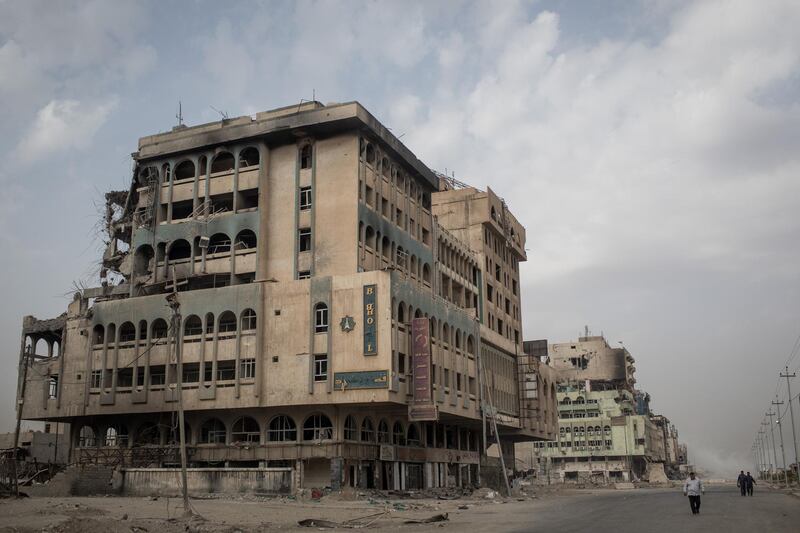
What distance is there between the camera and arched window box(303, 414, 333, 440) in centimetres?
5219

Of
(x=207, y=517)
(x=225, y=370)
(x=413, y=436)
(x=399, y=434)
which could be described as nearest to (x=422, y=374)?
(x=399, y=434)

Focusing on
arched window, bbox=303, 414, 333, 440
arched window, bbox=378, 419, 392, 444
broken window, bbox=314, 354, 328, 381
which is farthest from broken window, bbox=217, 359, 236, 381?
arched window, bbox=378, 419, 392, 444

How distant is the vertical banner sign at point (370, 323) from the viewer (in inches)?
1969

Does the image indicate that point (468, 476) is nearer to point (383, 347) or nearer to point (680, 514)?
point (383, 347)

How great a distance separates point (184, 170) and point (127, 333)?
13967 mm

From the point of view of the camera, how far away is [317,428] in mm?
52406

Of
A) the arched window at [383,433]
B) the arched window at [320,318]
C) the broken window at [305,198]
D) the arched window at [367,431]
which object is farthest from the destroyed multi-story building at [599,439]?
the arched window at [320,318]

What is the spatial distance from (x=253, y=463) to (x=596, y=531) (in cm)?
3352

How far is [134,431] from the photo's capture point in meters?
57.1

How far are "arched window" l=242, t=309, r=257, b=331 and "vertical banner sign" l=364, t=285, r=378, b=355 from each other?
8345 millimetres

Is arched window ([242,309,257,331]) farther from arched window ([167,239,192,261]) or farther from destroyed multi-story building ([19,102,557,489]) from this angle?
arched window ([167,239,192,261])

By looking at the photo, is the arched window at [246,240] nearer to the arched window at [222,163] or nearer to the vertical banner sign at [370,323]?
the arched window at [222,163]

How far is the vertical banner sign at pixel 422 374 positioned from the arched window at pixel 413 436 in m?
9.44

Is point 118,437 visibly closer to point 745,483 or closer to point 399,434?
point 399,434
